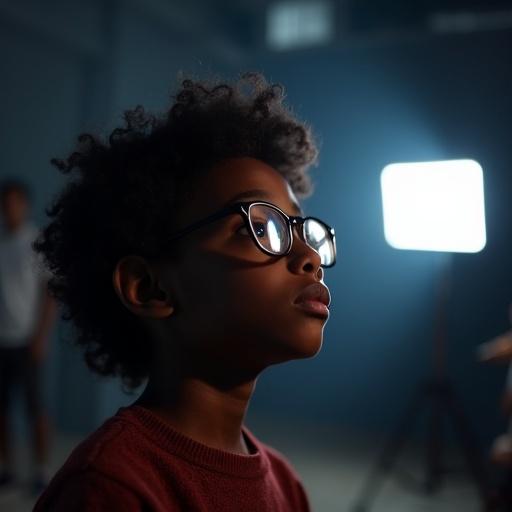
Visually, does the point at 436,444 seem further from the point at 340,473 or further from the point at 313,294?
the point at 313,294

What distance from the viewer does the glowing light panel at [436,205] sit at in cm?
243

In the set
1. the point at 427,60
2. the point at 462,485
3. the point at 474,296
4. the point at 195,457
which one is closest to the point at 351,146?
the point at 427,60

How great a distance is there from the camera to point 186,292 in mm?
783

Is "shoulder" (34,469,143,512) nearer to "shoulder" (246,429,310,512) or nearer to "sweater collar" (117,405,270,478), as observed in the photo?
"sweater collar" (117,405,270,478)

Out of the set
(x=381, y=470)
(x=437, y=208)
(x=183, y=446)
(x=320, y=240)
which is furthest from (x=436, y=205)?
(x=183, y=446)

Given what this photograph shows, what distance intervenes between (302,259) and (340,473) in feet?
10.3

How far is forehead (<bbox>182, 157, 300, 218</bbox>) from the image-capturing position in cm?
81

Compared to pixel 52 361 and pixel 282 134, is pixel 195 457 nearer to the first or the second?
pixel 282 134

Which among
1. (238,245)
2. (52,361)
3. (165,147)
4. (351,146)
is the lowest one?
(52,361)

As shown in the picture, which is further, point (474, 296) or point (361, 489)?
point (474, 296)

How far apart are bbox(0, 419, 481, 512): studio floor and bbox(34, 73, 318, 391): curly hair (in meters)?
2.15

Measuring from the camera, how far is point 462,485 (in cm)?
353

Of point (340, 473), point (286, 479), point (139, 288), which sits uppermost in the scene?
point (139, 288)

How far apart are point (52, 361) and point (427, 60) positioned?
3213 millimetres
